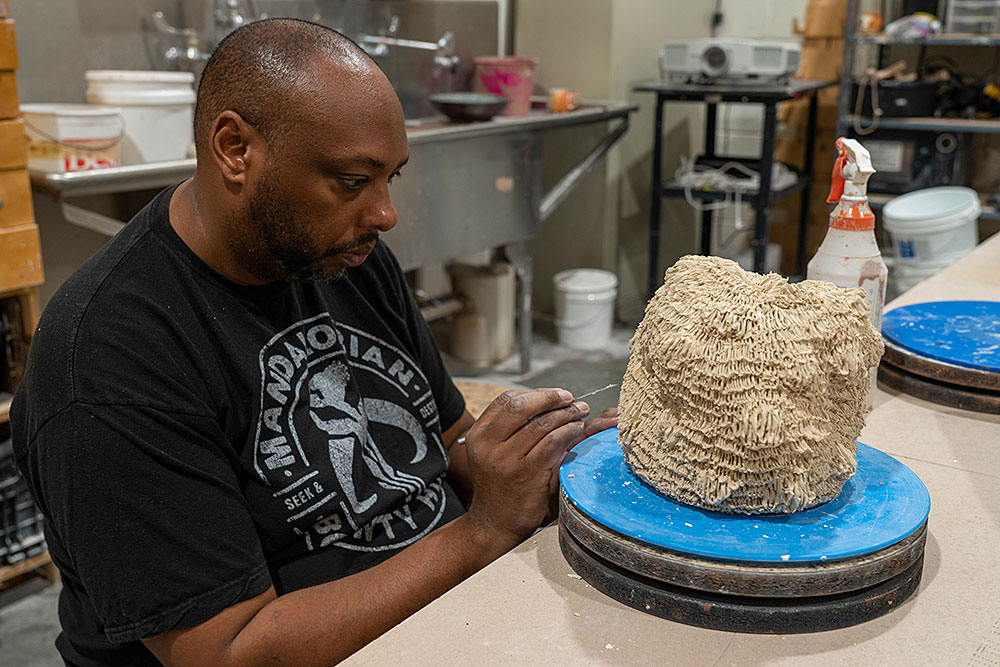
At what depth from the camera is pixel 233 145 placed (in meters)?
0.96

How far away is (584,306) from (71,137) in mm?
2252

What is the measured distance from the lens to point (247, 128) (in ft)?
3.11

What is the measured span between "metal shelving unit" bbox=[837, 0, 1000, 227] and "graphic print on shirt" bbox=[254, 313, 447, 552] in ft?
10.1

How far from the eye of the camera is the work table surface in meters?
0.76

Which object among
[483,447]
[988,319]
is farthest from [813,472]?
[988,319]

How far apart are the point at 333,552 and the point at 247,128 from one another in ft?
1.61

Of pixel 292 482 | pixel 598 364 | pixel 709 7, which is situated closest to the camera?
pixel 292 482

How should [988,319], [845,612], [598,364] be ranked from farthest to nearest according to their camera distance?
[598,364], [988,319], [845,612]

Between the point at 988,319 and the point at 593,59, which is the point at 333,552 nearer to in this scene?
the point at 988,319

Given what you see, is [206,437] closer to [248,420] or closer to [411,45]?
[248,420]

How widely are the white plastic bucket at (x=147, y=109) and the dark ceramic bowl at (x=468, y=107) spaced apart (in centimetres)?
97

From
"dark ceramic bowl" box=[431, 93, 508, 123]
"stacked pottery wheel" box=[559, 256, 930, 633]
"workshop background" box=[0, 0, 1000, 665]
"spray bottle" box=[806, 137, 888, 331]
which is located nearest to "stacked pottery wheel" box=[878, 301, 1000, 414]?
"spray bottle" box=[806, 137, 888, 331]

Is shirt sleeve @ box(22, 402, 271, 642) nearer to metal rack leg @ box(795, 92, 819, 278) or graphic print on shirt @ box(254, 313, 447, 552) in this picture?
graphic print on shirt @ box(254, 313, 447, 552)

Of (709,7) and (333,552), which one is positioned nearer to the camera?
(333,552)
